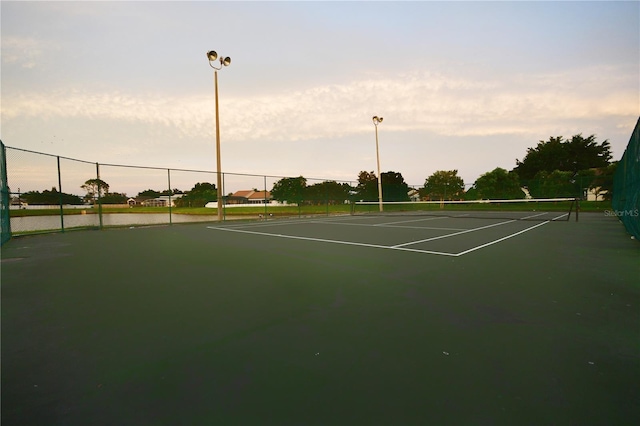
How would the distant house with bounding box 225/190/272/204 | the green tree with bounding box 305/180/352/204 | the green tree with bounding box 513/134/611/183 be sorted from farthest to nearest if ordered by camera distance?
the green tree with bounding box 513/134/611/183 → the green tree with bounding box 305/180/352/204 → the distant house with bounding box 225/190/272/204

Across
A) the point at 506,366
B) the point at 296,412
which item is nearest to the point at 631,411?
the point at 506,366

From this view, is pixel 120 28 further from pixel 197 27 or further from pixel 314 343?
pixel 314 343

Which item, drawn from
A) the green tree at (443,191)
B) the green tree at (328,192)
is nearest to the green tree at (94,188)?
the green tree at (328,192)

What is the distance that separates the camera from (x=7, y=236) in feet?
29.6

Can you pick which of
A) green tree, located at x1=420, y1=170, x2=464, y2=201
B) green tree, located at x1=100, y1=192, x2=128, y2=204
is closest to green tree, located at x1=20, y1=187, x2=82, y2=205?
green tree, located at x1=100, y1=192, x2=128, y2=204

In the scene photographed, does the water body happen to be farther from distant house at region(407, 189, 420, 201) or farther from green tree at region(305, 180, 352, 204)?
distant house at region(407, 189, 420, 201)

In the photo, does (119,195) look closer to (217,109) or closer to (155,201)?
(155,201)

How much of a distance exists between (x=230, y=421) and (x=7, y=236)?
11.9 m

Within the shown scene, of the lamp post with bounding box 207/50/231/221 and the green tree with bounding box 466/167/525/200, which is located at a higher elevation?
the lamp post with bounding box 207/50/231/221

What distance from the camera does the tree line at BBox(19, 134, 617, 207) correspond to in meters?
14.8

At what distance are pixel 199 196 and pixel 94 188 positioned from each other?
7873mm

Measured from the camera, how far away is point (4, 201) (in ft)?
29.2

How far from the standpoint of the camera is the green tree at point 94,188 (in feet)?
44.0

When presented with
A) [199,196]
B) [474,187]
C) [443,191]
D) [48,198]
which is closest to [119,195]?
[48,198]
